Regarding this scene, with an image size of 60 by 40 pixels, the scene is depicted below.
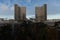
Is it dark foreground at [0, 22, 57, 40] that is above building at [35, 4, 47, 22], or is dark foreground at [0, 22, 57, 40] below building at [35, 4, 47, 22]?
below

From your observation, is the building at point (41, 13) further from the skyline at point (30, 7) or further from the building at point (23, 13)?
the building at point (23, 13)

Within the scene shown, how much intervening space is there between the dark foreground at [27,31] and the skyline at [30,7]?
0.55 ft

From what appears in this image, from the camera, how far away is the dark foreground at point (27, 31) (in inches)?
94.7

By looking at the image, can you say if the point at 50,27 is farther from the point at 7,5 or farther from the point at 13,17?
the point at 7,5

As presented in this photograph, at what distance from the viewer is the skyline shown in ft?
8.07

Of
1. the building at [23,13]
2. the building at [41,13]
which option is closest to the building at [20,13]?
the building at [23,13]

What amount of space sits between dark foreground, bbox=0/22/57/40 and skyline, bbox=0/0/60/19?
17 cm

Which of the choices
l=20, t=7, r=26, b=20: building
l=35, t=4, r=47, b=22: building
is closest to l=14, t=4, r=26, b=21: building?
l=20, t=7, r=26, b=20: building

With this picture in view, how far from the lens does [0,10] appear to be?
2.52 meters

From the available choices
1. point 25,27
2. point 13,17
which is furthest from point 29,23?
point 13,17

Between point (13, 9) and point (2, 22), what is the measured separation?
28 centimetres

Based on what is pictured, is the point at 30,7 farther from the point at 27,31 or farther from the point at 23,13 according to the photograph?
the point at 27,31

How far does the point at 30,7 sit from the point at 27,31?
405mm

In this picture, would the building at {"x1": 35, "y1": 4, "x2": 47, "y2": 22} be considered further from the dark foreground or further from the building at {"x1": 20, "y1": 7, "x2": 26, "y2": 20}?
the building at {"x1": 20, "y1": 7, "x2": 26, "y2": 20}
